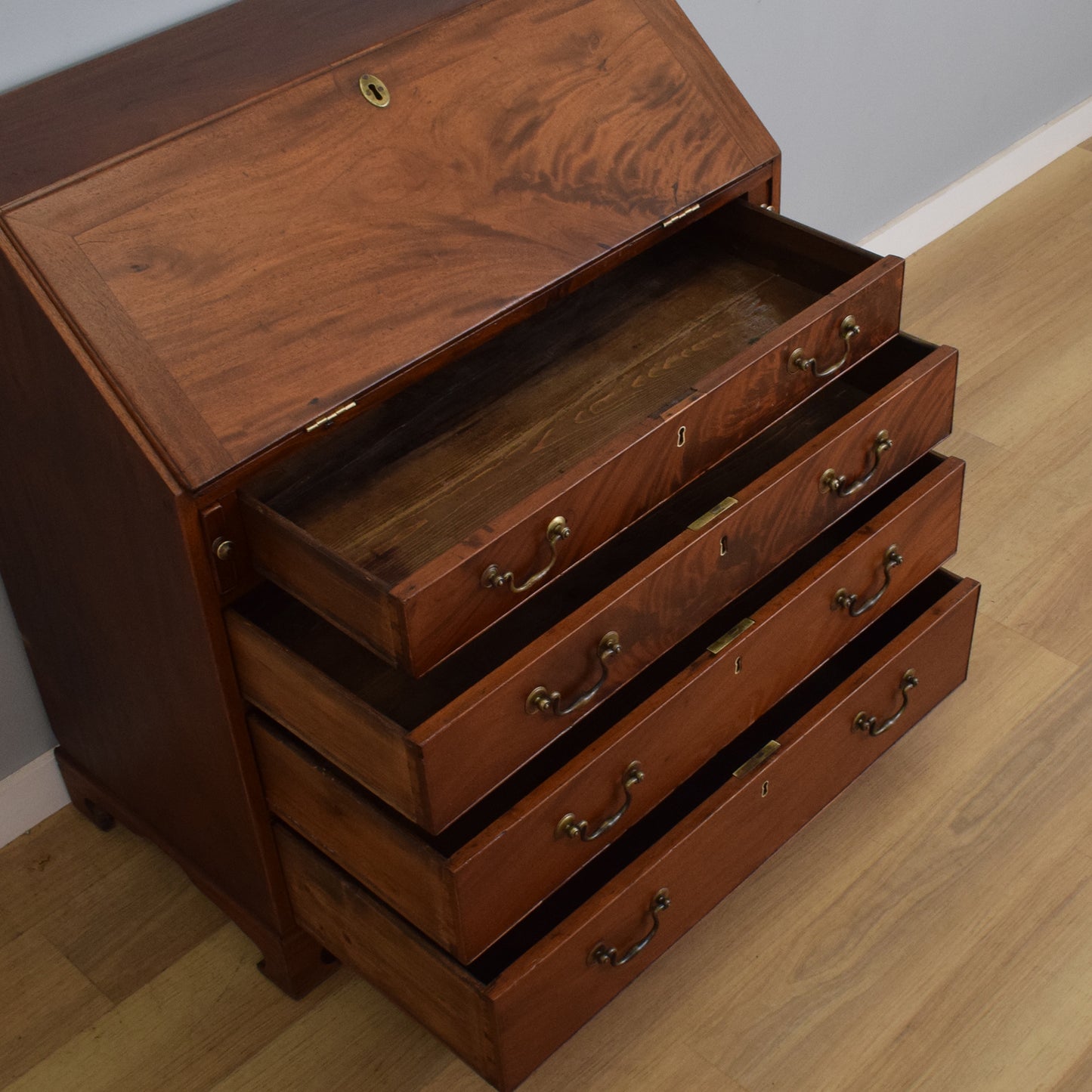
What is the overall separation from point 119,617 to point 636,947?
1.88 ft

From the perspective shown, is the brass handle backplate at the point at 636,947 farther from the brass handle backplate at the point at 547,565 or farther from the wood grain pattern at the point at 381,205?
the wood grain pattern at the point at 381,205

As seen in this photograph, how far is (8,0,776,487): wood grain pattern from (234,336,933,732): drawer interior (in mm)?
213

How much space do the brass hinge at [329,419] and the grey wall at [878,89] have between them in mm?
604

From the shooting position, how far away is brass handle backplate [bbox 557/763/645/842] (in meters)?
1.34

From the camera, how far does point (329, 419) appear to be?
1255mm

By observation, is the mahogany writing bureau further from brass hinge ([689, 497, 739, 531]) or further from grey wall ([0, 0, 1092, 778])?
grey wall ([0, 0, 1092, 778])

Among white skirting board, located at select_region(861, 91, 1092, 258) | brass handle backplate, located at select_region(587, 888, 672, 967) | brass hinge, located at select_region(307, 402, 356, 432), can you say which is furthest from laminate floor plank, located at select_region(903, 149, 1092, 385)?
brass hinge, located at select_region(307, 402, 356, 432)

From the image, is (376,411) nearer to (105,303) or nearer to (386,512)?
(386,512)

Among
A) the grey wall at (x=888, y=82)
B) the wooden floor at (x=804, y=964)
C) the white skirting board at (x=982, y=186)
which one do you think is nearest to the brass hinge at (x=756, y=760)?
the wooden floor at (x=804, y=964)

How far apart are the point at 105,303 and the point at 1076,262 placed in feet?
6.25

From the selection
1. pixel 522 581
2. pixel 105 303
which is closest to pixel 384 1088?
pixel 522 581

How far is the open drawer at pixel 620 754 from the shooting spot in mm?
1296

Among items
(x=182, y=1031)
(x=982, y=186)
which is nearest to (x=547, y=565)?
(x=182, y=1031)

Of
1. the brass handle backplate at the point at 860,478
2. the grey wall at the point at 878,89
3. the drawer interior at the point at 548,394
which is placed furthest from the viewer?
the grey wall at the point at 878,89
